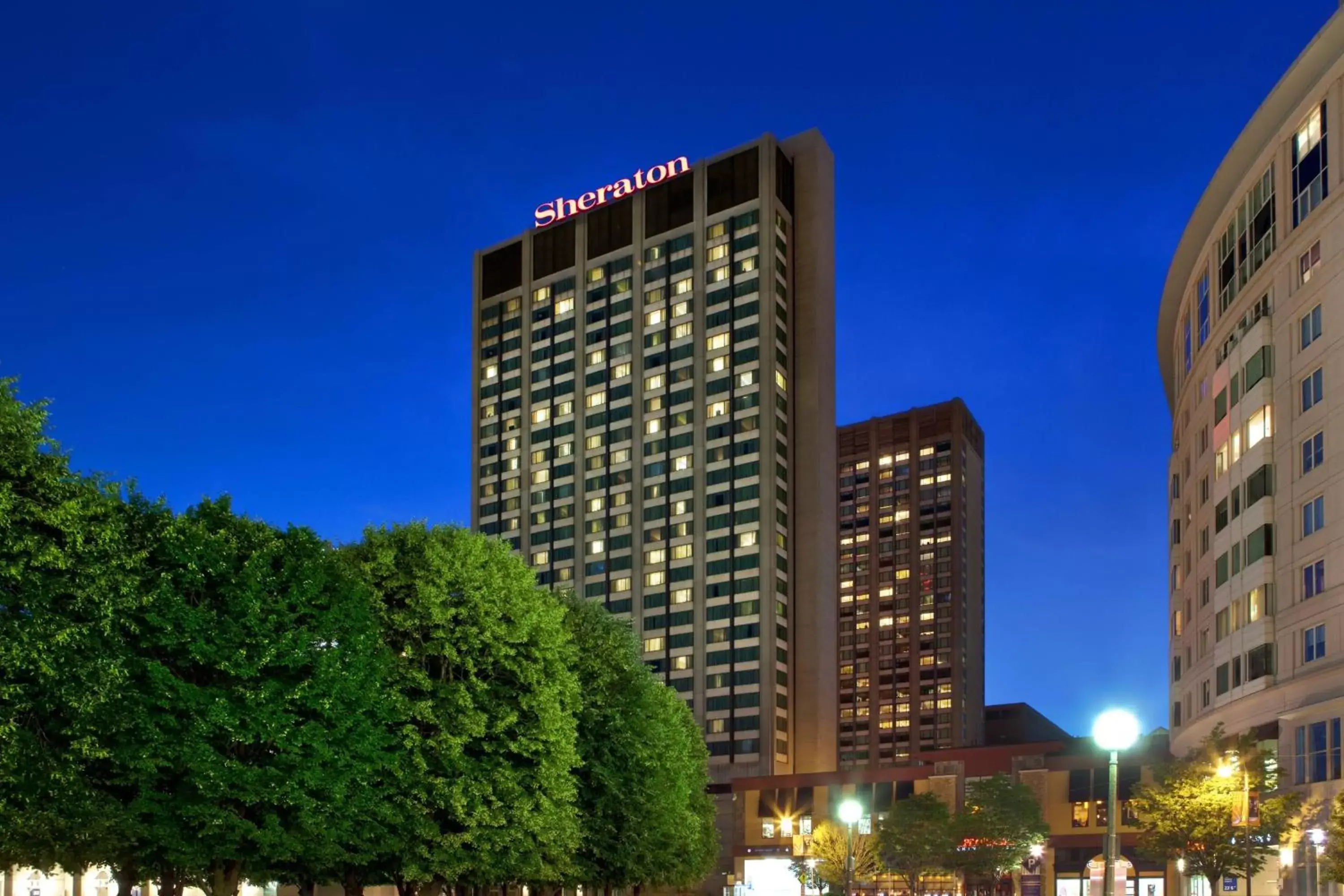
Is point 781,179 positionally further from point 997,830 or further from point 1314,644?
point 1314,644

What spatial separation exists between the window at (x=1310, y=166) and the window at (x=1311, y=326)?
16.0 feet

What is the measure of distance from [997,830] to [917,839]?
6816 mm

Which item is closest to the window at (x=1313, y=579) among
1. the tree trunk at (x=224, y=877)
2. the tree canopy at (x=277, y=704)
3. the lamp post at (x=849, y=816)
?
the lamp post at (x=849, y=816)

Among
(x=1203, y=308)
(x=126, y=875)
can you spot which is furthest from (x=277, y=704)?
(x=1203, y=308)

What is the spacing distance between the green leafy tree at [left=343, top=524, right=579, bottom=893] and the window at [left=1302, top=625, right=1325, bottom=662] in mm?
34866

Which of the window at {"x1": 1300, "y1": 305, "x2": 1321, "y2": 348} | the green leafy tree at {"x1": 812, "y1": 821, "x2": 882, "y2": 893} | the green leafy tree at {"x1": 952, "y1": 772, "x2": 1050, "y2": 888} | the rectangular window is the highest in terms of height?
the rectangular window

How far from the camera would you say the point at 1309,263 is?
69438 mm

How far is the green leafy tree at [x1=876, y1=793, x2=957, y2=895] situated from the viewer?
118812 mm

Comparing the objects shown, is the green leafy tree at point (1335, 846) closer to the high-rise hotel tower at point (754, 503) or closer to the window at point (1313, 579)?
the window at point (1313, 579)

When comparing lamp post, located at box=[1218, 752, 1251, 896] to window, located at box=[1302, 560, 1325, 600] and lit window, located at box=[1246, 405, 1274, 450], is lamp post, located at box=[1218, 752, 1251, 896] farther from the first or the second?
lit window, located at box=[1246, 405, 1274, 450]

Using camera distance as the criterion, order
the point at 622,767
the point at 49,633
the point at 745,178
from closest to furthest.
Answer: the point at 49,633 → the point at 622,767 → the point at 745,178

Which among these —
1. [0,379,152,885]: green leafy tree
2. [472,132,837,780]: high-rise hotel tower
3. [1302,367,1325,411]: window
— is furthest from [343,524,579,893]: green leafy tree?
[472,132,837,780]: high-rise hotel tower

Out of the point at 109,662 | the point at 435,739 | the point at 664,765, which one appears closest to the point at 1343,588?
the point at 664,765

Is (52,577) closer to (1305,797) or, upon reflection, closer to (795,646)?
(1305,797)
